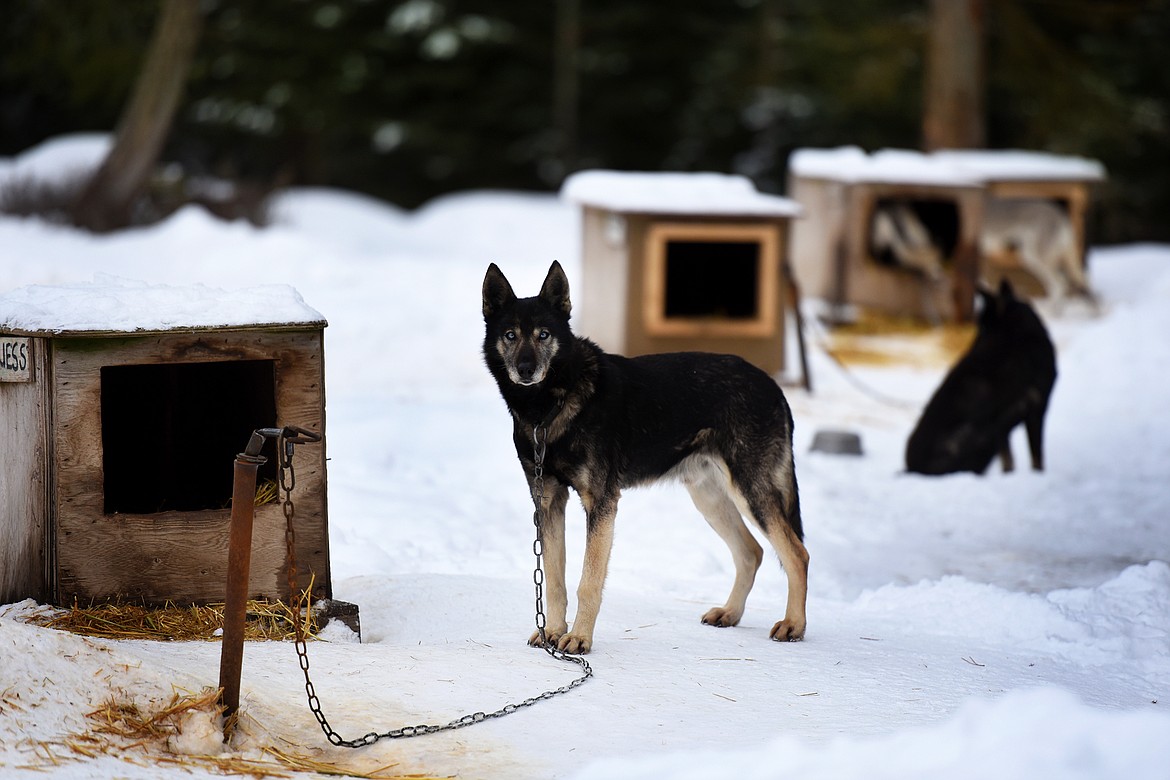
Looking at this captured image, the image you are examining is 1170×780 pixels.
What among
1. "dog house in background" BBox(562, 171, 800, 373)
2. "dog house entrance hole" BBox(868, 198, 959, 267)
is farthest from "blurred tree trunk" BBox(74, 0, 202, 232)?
"dog house entrance hole" BBox(868, 198, 959, 267)

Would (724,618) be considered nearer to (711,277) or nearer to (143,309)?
(143,309)

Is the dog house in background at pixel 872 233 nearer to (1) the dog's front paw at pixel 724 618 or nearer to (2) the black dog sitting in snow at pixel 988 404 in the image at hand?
(2) the black dog sitting in snow at pixel 988 404

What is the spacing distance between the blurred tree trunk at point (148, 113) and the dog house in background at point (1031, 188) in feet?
32.9

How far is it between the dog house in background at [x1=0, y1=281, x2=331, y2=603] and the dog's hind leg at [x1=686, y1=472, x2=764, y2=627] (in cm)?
156

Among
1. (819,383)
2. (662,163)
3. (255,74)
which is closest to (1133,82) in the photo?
(662,163)

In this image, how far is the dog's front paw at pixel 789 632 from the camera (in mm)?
5199

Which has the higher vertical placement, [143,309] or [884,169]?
[884,169]

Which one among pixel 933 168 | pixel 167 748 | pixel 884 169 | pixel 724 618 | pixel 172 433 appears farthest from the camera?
pixel 933 168

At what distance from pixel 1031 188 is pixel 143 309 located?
1244cm

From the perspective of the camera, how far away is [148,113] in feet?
57.3

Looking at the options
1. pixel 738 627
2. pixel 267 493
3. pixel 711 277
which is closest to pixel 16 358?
pixel 267 493

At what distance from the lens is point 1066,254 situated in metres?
14.9

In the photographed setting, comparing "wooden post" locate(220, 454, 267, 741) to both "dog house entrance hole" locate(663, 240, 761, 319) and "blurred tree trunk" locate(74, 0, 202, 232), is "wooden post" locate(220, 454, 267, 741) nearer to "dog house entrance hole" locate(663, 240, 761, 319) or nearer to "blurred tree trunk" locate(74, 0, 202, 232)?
"dog house entrance hole" locate(663, 240, 761, 319)

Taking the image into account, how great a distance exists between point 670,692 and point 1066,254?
11926 millimetres
